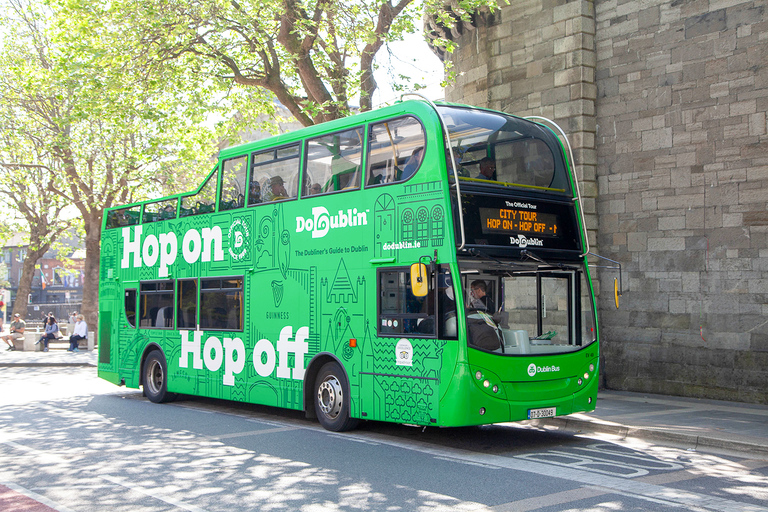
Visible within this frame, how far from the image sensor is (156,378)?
14125mm

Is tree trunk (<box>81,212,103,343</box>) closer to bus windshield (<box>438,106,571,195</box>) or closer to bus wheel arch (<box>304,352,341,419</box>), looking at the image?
→ bus wheel arch (<box>304,352,341,419</box>)

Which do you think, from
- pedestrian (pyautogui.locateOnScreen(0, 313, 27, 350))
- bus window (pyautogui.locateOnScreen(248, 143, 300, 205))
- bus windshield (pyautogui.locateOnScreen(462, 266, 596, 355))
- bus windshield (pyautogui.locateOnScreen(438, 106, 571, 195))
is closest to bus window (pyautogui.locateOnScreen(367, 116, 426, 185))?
bus windshield (pyautogui.locateOnScreen(438, 106, 571, 195))

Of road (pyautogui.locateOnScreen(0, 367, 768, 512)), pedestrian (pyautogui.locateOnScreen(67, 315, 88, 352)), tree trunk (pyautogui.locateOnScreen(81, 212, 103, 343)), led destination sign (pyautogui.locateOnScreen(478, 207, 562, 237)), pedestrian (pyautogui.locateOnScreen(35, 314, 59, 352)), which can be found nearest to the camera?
road (pyautogui.locateOnScreen(0, 367, 768, 512))

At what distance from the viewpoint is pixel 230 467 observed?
7902 millimetres

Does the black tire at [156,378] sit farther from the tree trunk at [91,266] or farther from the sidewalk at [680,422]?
the tree trunk at [91,266]

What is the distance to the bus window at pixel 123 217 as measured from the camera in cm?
1456

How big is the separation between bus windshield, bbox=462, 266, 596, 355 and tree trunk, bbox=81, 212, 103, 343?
2571cm

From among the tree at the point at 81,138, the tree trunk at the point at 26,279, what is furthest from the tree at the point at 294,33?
the tree trunk at the point at 26,279

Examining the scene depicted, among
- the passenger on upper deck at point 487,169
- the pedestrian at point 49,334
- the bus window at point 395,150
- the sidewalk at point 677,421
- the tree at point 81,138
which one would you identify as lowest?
the sidewalk at point 677,421

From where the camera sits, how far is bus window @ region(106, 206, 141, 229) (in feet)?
47.8

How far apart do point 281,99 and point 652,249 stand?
28.0ft

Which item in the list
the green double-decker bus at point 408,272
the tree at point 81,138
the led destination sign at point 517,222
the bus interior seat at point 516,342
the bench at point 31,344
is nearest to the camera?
the green double-decker bus at point 408,272

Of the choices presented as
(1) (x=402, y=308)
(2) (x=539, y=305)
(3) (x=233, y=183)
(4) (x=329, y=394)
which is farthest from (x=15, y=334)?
(2) (x=539, y=305)

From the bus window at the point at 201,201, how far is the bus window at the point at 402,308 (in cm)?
420
